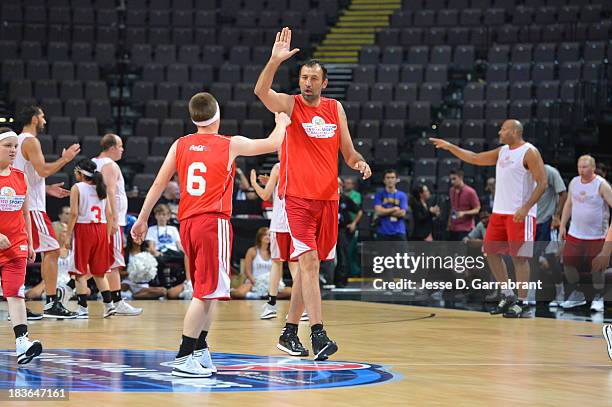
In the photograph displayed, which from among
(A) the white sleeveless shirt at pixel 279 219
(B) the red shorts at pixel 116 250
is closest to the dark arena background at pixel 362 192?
(B) the red shorts at pixel 116 250

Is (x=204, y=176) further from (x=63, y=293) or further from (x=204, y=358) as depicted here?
(x=63, y=293)

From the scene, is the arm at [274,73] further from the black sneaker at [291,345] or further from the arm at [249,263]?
the arm at [249,263]

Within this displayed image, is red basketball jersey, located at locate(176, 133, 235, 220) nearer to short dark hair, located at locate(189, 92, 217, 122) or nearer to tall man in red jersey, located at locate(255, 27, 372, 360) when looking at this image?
short dark hair, located at locate(189, 92, 217, 122)

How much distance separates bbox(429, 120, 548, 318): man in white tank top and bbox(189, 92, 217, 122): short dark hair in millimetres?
4981

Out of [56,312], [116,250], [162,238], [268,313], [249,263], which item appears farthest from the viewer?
[162,238]

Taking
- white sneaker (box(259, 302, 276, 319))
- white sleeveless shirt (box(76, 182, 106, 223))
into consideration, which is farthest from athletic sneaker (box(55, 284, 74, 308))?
white sneaker (box(259, 302, 276, 319))

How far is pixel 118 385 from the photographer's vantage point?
18.3ft

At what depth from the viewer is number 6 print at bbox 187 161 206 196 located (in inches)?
243

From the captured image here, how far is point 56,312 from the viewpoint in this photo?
10227mm

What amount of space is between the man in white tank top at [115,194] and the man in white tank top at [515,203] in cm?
350

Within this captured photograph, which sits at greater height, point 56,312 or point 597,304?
point 56,312

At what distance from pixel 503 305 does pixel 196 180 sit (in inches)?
239

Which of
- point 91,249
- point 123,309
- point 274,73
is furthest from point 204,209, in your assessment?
point 123,309

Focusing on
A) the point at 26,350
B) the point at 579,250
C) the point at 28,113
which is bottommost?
the point at 26,350
